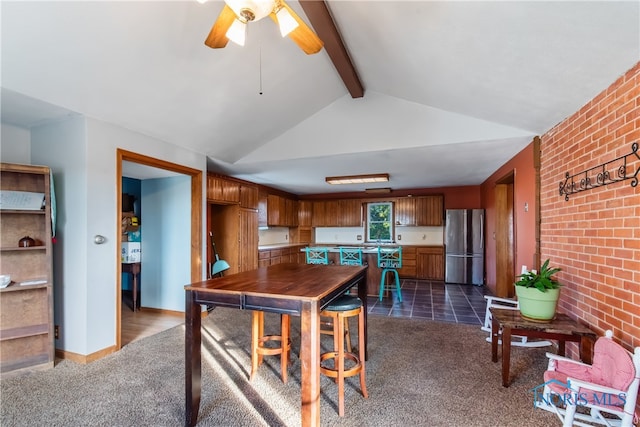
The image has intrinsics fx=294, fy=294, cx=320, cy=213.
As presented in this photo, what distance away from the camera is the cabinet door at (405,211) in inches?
280

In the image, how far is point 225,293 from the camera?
5.55 feet

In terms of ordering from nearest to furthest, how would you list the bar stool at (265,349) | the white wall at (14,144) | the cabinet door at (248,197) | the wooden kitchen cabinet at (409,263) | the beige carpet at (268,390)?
the beige carpet at (268,390) → the bar stool at (265,349) → the white wall at (14,144) → the cabinet door at (248,197) → the wooden kitchen cabinet at (409,263)

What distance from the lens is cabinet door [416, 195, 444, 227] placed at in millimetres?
6891

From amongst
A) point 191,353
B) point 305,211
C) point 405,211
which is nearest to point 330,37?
point 191,353

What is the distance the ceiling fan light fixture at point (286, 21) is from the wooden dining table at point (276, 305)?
141cm

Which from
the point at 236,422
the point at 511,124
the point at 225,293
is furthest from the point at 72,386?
the point at 511,124

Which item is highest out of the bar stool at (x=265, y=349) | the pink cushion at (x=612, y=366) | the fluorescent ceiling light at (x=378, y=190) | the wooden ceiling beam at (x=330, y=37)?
the wooden ceiling beam at (x=330, y=37)

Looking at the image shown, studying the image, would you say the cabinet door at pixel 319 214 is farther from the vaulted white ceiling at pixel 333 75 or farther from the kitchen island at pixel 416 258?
the vaulted white ceiling at pixel 333 75

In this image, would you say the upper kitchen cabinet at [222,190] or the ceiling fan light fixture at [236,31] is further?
the upper kitchen cabinet at [222,190]

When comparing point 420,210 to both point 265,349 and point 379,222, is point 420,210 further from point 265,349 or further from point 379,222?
point 265,349

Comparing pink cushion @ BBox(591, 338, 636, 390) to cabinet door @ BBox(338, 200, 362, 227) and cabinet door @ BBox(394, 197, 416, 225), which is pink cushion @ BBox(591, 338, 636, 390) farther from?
cabinet door @ BBox(338, 200, 362, 227)

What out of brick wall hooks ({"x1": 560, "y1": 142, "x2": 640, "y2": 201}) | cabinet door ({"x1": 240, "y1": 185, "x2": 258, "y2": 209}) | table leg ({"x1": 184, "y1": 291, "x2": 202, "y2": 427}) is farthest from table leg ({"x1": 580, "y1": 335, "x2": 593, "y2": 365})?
cabinet door ({"x1": 240, "y1": 185, "x2": 258, "y2": 209})

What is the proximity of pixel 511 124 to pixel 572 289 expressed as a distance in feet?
5.60

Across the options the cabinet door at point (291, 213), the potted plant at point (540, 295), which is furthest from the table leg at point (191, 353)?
the cabinet door at point (291, 213)
